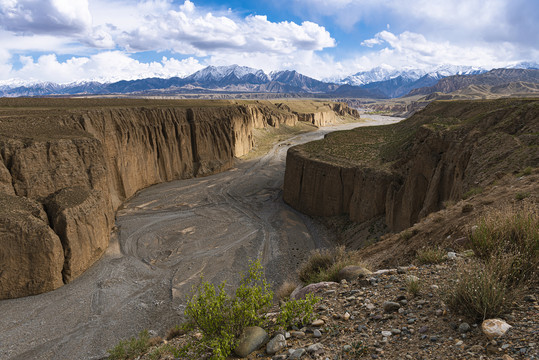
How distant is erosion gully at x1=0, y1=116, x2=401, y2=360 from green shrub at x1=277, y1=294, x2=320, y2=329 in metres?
12.5

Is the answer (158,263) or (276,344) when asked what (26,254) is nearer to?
(158,263)

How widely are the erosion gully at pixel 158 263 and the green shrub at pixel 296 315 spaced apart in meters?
12.5

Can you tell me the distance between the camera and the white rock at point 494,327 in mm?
4763

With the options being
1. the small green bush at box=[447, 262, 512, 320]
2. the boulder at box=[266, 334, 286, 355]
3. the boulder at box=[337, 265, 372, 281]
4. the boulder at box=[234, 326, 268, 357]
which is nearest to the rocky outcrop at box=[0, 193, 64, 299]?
the boulder at box=[234, 326, 268, 357]

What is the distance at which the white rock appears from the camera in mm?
4763

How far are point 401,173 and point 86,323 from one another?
2499 cm

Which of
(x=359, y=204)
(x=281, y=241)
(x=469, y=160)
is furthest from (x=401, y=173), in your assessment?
(x=281, y=241)

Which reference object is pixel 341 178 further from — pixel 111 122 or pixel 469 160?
pixel 111 122

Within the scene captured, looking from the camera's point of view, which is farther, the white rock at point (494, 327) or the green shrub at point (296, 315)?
the green shrub at point (296, 315)

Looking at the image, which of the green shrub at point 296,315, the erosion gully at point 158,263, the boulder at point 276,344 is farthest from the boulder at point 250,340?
the erosion gully at point 158,263

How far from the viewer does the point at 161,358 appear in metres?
8.66

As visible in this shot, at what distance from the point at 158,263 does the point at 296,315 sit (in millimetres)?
19672

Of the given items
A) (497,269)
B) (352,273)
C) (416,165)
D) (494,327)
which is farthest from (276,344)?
(416,165)

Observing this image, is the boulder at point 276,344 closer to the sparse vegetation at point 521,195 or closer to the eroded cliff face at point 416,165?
the sparse vegetation at point 521,195
